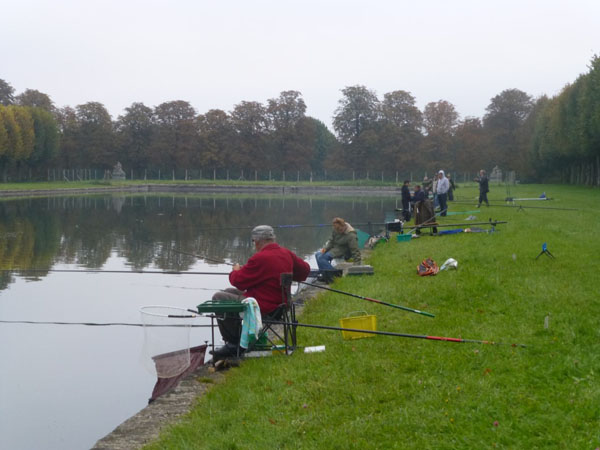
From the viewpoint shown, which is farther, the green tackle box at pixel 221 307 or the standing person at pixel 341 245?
the standing person at pixel 341 245

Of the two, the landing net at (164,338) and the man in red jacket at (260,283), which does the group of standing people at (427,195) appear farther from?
the landing net at (164,338)

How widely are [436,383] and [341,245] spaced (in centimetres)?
820

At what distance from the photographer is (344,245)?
1383 centimetres

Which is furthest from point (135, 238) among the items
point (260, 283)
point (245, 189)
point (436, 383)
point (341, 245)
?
point (245, 189)

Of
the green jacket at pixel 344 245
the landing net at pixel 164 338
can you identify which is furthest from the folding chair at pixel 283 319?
the green jacket at pixel 344 245

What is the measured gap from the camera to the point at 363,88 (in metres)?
92.6

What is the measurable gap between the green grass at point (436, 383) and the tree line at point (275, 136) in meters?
70.1

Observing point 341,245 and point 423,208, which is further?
point 423,208

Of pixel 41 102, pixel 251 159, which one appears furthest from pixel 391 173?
pixel 41 102

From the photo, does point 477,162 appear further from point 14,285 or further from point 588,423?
point 588,423

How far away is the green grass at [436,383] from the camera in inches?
187

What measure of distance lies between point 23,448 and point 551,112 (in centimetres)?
6930

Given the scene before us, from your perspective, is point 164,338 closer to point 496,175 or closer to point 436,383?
point 436,383

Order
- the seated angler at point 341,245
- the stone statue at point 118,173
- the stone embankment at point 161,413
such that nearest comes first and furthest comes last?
the stone embankment at point 161,413 → the seated angler at point 341,245 → the stone statue at point 118,173
